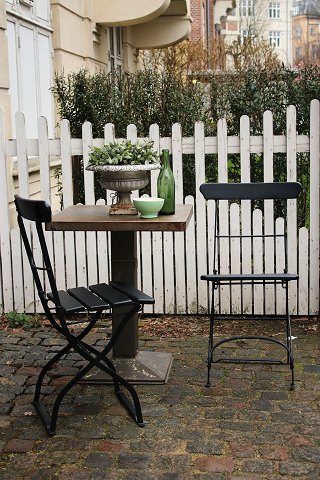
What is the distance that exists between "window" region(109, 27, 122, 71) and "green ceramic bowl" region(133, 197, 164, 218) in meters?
9.37

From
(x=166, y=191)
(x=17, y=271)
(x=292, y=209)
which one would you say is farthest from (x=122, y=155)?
(x=17, y=271)

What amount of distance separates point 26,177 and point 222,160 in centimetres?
166

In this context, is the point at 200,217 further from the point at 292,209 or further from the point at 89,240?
the point at 89,240

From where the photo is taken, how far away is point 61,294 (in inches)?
183

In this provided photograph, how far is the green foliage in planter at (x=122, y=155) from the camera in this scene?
189 inches

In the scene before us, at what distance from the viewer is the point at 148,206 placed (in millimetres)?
4660

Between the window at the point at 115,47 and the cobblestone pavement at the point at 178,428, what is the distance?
944cm

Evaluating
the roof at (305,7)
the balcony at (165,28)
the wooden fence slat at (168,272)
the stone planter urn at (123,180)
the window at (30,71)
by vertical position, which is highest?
the roof at (305,7)

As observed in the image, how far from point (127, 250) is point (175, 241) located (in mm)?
1544

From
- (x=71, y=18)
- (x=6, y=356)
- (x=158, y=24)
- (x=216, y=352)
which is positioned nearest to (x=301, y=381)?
(x=216, y=352)

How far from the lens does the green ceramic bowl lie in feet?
15.3

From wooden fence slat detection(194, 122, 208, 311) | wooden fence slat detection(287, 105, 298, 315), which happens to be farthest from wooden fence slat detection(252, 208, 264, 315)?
wooden fence slat detection(194, 122, 208, 311)

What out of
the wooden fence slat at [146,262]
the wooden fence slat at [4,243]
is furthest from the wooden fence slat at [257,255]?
the wooden fence slat at [4,243]

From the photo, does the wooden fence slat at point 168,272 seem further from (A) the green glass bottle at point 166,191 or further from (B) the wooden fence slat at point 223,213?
(A) the green glass bottle at point 166,191
